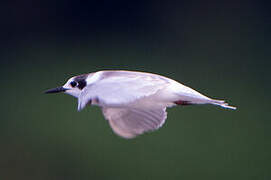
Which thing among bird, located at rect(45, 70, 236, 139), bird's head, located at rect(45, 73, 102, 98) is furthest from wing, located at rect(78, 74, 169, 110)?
bird's head, located at rect(45, 73, 102, 98)

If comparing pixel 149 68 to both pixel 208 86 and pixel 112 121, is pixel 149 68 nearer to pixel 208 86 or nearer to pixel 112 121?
pixel 208 86

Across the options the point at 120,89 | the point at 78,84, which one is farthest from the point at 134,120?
the point at 120,89

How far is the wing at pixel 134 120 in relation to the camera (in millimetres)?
2674

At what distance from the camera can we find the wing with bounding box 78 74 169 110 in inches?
80.8

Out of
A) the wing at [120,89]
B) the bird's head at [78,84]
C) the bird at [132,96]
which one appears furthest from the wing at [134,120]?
the wing at [120,89]

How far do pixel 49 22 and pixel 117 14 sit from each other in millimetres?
1044

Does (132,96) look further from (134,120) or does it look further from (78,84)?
(134,120)

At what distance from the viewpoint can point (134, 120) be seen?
2734mm

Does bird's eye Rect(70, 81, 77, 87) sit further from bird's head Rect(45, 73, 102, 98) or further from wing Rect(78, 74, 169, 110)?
wing Rect(78, 74, 169, 110)

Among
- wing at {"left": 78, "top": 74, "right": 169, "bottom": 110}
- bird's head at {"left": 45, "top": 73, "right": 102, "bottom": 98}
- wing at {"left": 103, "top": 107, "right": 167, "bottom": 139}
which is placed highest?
wing at {"left": 78, "top": 74, "right": 169, "bottom": 110}

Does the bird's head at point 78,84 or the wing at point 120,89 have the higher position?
the wing at point 120,89

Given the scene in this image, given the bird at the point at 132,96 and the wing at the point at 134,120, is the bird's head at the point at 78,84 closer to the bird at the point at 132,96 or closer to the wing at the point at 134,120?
the bird at the point at 132,96

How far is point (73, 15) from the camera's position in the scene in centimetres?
704

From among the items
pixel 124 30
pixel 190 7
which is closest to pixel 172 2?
pixel 190 7
